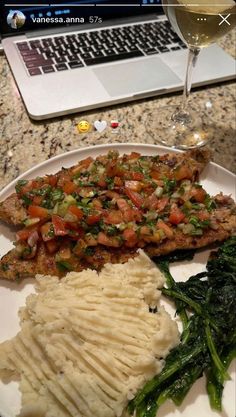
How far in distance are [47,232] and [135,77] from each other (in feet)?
4.71

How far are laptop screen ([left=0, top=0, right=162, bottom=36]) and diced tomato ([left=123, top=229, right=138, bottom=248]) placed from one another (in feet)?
6.29

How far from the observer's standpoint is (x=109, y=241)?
61.8 inches

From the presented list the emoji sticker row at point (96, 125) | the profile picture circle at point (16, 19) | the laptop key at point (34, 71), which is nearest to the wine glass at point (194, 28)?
the emoji sticker row at point (96, 125)

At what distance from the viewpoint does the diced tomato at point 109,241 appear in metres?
1.57

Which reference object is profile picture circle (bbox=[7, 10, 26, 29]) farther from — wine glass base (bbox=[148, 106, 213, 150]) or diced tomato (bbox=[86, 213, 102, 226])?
diced tomato (bbox=[86, 213, 102, 226])

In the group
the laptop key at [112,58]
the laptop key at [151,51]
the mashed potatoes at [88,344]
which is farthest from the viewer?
the laptop key at [151,51]

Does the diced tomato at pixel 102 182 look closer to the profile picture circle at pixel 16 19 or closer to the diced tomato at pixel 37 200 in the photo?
the diced tomato at pixel 37 200

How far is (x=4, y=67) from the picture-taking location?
2.70m

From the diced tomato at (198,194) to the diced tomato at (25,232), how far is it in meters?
0.69

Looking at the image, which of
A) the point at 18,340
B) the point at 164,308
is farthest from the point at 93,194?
the point at 18,340

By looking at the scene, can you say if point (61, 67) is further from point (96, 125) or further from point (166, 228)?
point (166, 228)

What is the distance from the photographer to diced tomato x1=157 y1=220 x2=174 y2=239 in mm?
1618

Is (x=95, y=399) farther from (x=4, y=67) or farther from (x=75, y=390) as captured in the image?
(x=4, y=67)

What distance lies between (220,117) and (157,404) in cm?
180
